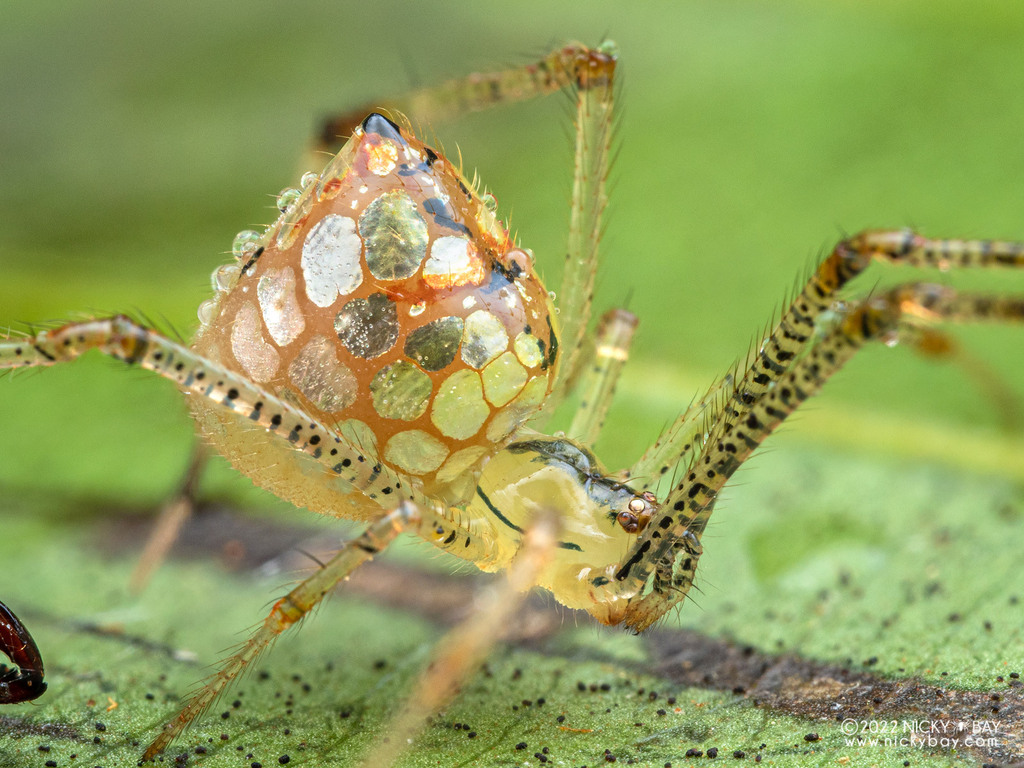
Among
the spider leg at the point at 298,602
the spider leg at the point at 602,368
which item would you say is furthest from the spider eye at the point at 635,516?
the spider leg at the point at 298,602

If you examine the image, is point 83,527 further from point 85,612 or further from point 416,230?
point 416,230

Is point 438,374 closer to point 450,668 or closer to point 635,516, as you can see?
point 635,516

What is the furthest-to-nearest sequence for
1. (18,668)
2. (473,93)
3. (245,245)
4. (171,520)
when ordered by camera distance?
(171,520) < (473,93) < (245,245) < (18,668)

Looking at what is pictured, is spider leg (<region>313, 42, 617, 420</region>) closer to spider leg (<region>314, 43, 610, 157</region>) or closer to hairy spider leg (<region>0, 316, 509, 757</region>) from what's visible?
spider leg (<region>314, 43, 610, 157</region>)

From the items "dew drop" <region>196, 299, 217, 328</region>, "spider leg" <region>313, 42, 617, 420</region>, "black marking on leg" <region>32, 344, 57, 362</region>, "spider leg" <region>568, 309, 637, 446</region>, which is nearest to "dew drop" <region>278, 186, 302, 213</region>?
"dew drop" <region>196, 299, 217, 328</region>

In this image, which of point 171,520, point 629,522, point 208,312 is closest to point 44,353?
point 208,312

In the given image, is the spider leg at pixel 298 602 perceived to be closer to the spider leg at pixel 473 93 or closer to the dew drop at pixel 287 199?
the dew drop at pixel 287 199
